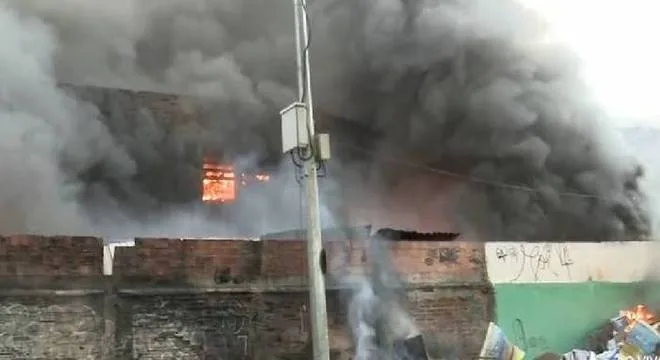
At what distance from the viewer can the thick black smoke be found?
14.5 m

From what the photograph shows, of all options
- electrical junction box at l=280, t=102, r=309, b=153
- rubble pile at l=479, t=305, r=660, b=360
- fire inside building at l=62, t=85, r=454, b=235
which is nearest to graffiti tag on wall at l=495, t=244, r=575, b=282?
rubble pile at l=479, t=305, r=660, b=360

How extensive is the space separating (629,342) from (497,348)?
76.2 inches

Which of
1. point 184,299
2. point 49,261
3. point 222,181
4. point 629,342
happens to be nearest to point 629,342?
point 629,342

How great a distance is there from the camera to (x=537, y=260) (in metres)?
10.9

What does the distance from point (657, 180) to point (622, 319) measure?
19.2 feet

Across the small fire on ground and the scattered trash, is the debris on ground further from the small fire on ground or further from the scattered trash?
the small fire on ground

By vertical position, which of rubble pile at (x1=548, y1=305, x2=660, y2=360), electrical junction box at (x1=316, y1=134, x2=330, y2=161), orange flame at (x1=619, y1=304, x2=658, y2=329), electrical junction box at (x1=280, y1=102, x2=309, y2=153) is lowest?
rubble pile at (x1=548, y1=305, x2=660, y2=360)

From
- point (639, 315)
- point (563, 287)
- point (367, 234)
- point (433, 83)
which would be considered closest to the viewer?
point (367, 234)

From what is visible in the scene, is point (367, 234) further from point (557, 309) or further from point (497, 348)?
point (557, 309)

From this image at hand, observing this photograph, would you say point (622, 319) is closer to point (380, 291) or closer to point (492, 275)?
point (492, 275)

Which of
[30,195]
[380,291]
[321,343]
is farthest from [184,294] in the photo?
[30,195]

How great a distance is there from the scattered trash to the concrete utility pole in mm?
3394

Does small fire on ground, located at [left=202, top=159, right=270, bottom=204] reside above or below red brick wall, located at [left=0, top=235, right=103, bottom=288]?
above

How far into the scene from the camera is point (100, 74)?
14383 millimetres
